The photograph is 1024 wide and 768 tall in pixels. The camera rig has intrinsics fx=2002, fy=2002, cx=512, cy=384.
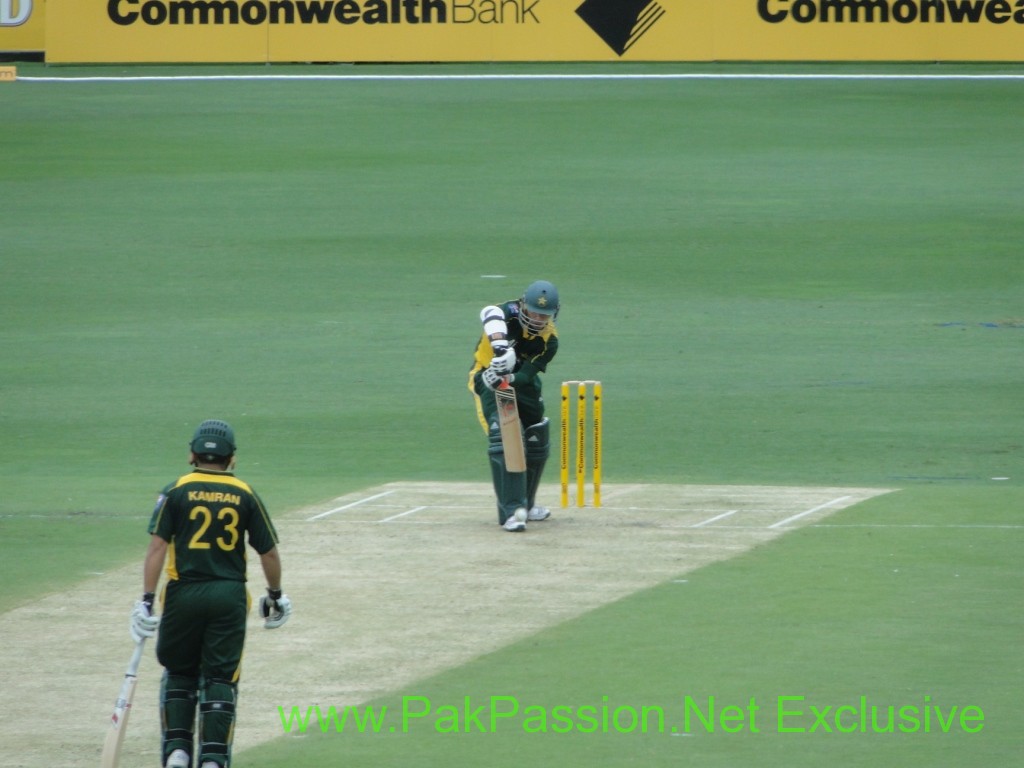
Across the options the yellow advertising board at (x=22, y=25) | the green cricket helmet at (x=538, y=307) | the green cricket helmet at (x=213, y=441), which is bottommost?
the green cricket helmet at (x=213, y=441)

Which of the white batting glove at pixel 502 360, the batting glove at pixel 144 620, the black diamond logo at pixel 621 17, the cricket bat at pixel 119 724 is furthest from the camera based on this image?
the black diamond logo at pixel 621 17

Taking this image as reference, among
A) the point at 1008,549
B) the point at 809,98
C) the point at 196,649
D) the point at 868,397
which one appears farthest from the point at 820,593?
the point at 809,98

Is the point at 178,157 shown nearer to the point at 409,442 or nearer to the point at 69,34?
the point at 69,34

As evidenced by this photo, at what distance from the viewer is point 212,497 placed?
8.88 metres

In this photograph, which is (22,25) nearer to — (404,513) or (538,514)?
(404,513)

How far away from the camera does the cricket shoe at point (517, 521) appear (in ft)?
46.2

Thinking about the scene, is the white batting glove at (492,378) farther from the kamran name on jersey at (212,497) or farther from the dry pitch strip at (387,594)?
the kamran name on jersey at (212,497)

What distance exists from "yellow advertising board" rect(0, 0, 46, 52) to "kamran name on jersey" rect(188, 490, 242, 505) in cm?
3138

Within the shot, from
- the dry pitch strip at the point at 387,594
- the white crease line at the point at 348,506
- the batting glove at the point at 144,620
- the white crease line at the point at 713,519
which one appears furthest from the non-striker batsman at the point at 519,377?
the batting glove at the point at 144,620

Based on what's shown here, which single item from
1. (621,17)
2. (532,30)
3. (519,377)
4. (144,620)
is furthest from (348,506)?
(532,30)

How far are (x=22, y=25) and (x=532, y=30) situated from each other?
10.1m

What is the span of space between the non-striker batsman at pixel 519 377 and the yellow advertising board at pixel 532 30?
24.0 m

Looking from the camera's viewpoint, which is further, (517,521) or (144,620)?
(517,521)

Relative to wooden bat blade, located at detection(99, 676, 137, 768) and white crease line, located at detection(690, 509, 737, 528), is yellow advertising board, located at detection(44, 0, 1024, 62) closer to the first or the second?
Result: white crease line, located at detection(690, 509, 737, 528)
